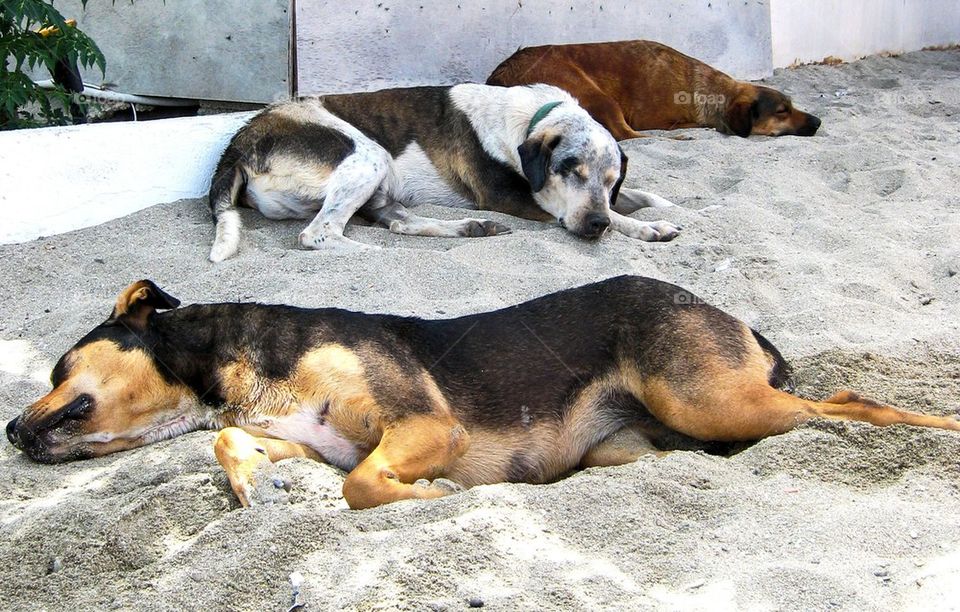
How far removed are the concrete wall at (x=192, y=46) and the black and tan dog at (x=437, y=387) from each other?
4.08 metres

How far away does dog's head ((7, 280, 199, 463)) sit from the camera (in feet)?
11.9

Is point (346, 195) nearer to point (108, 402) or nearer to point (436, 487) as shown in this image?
point (108, 402)

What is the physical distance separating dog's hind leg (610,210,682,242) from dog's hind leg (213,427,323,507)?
3085mm

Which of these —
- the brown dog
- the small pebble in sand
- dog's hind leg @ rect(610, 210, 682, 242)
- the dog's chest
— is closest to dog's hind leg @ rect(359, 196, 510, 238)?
dog's hind leg @ rect(610, 210, 682, 242)

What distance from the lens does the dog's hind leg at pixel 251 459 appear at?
10.6ft

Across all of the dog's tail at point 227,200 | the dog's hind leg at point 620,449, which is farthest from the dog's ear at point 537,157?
the dog's hind leg at point 620,449

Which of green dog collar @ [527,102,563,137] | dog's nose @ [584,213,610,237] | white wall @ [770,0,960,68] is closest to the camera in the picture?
dog's nose @ [584,213,610,237]

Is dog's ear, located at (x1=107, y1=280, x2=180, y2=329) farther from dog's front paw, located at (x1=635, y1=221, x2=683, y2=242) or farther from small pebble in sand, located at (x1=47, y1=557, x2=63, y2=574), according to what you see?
dog's front paw, located at (x1=635, y1=221, x2=683, y2=242)

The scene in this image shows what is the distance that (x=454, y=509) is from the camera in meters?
3.07

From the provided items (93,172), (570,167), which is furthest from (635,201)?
(93,172)

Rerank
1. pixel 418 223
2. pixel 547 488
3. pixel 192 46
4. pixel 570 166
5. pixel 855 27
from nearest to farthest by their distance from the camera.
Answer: pixel 547 488, pixel 418 223, pixel 570 166, pixel 192 46, pixel 855 27

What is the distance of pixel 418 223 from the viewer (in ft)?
21.9

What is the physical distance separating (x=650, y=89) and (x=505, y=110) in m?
1.88

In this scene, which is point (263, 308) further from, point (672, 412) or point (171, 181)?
point (171, 181)
